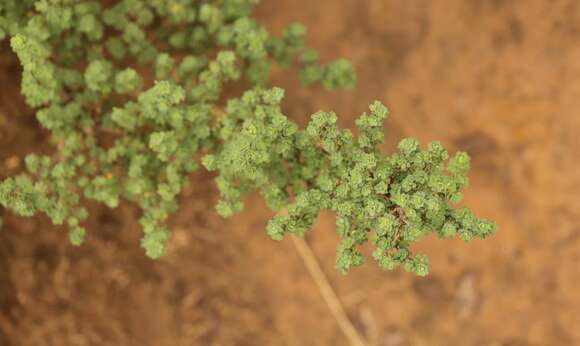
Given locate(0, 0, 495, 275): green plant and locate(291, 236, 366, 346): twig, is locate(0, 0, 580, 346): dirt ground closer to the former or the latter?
locate(291, 236, 366, 346): twig

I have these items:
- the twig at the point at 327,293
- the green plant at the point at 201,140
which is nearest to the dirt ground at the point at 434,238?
the twig at the point at 327,293

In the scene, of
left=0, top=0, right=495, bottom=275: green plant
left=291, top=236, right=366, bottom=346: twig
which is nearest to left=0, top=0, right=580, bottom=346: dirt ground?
left=291, top=236, right=366, bottom=346: twig

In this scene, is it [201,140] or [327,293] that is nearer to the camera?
[201,140]

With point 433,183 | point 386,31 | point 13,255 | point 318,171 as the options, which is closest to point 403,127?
point 386,31

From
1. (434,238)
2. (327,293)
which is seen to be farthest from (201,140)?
(434,238)

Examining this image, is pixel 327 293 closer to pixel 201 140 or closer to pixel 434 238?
pixel 434 238

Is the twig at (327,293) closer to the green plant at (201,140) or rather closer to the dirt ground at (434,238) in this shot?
the dirt ground at (434,238)

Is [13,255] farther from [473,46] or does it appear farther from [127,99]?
[473,46]
